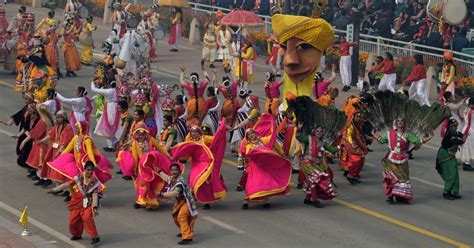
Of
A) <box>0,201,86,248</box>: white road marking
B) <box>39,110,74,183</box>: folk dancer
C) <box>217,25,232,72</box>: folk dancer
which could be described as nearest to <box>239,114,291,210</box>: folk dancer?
<box>39,110,74,183</box>: folk dancer

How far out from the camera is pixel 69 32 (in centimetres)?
3816

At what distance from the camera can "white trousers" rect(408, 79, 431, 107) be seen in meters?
33.4

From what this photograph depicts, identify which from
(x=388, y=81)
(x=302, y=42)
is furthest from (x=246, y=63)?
(x=302, y=42)

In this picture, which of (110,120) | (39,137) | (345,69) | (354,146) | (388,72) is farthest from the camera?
(345,69)

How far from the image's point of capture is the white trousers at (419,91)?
33.4 meters

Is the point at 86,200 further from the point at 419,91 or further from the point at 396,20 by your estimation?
the point at 396,20

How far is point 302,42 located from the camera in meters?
27.2

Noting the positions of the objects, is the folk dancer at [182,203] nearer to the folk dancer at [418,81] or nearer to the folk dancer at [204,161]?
the folk dancer at [204,161]

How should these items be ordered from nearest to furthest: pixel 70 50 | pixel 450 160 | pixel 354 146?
1. pixel 450 160
2. pixel 354 146
3. pixel 70 50

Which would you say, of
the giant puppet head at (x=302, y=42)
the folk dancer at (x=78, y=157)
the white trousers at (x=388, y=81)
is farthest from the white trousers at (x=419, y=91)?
the folk dancer at (x=78, y=157)

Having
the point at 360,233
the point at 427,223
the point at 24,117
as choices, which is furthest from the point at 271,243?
the point at 24,117

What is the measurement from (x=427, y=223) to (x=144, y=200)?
478 centimetres

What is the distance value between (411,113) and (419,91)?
9402 millimetres

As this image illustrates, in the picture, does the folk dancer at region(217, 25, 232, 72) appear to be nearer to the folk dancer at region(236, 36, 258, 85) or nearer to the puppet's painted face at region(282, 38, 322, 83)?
the folk dancer at region(236, 36, 258, 85)
